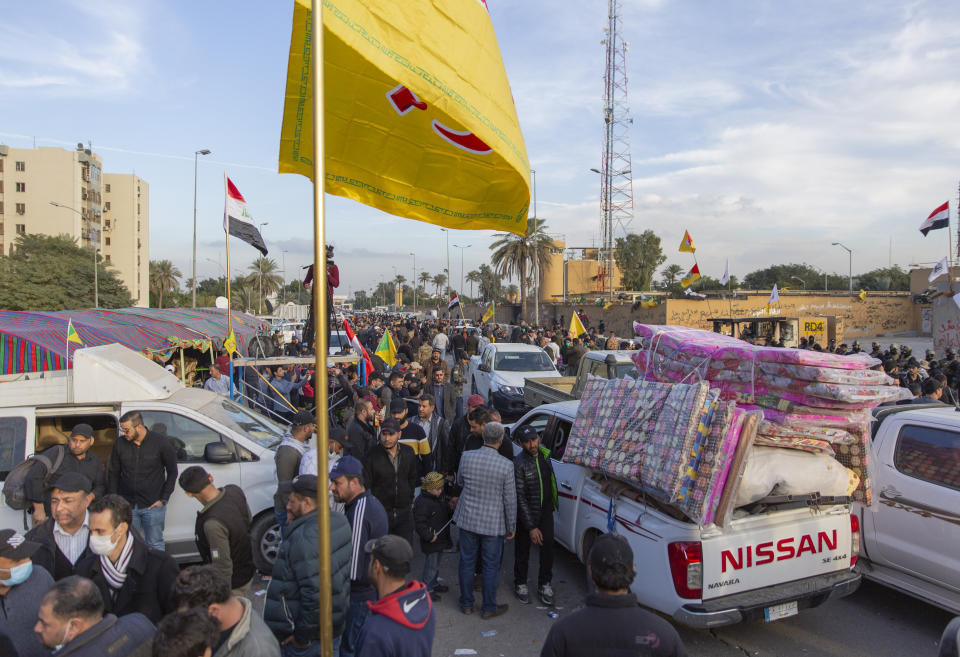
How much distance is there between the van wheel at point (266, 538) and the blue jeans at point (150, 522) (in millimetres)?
781

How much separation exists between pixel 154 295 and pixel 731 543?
100.0 metres

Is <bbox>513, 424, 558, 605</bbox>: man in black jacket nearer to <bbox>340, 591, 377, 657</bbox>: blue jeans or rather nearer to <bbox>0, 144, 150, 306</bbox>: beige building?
<bbox>340, 591, 377, 657</bbox>: blue jeans

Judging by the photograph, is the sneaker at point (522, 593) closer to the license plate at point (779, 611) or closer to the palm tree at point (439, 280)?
the license plate at point (779, 611)

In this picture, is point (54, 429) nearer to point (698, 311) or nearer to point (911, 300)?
point (698, 311)

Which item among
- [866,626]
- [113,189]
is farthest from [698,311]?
[113,189]

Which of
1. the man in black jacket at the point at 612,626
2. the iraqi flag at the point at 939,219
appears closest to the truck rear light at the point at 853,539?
the man in black jacket at the point at 612,626

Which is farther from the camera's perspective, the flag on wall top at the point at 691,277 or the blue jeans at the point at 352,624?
the flag on wall top at the point at 691,277

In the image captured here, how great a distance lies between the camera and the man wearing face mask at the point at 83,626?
2328mm

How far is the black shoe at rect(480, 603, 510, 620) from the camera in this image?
16.4 ft

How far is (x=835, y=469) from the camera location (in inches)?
171

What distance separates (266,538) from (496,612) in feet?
7.61

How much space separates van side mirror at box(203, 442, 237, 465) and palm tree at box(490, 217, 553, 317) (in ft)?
121

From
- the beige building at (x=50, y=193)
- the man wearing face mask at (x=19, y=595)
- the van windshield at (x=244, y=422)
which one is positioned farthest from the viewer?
the beige building at (x=50, y=193)

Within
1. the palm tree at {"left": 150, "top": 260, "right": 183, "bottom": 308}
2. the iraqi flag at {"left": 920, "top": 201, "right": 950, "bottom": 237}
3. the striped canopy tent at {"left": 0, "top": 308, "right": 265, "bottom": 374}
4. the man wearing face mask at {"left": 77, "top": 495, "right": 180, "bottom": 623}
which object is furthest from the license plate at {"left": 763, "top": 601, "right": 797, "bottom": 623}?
the palm tree at {"left": 150, "top": 260, "right": 183, "bottom": 308}
